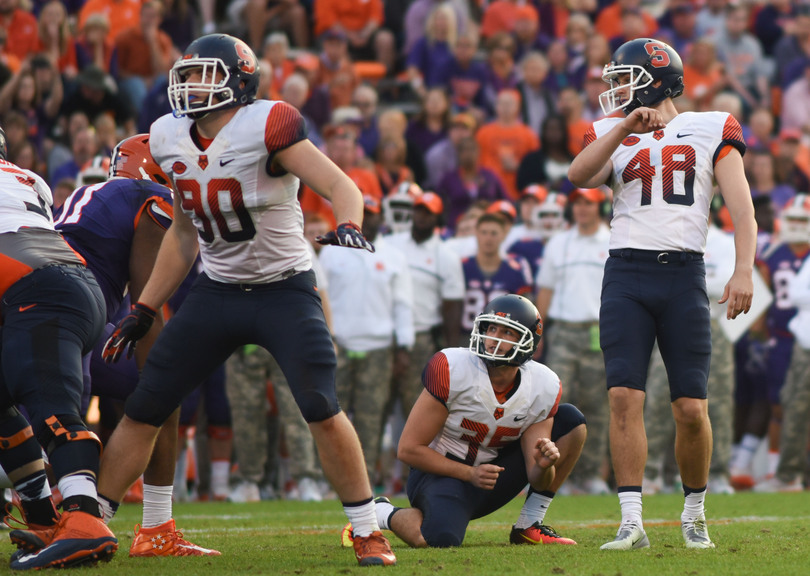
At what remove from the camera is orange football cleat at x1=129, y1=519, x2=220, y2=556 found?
5.30 meters

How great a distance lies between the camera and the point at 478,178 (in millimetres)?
12578

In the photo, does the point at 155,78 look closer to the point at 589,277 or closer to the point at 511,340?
the point at 589,277

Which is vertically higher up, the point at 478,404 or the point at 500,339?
the point at 500,339

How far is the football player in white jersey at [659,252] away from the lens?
17.4 ft

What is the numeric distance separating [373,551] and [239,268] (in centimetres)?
125

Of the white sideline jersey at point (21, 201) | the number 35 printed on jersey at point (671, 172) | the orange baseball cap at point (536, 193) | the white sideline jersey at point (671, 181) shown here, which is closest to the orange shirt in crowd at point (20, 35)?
the orange baseball cap at point (536, 193)

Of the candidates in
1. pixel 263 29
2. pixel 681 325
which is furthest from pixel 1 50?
pixel 681 325

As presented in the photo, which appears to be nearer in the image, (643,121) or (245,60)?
(245,60)

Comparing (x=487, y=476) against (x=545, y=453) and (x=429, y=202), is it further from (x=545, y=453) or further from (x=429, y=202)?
(x=429, y=202)

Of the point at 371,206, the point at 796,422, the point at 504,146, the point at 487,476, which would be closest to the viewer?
the point at 487,476

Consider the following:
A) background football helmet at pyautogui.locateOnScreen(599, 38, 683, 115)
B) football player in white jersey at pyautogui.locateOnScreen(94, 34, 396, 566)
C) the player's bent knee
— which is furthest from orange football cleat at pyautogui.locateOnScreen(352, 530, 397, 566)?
background football helmet at pyautogui.locateOnScreen(599, 38, 683, 115)

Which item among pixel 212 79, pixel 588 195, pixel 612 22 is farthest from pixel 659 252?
pixel 612 22

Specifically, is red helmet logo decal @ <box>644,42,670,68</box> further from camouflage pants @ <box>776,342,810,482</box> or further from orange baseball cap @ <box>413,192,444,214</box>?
camouflage pants @ <box>776,342,810,482</box>

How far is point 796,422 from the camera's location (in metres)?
10.3
